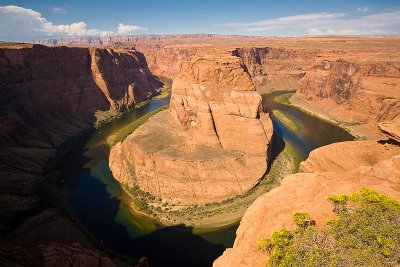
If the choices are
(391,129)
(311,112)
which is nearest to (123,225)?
(391,129)

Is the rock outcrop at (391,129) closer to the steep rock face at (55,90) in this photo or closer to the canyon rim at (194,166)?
the canyon rim at (194,166)

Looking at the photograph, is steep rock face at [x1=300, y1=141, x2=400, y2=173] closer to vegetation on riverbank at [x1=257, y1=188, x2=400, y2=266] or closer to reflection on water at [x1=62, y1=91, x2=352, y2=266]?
vegetation on riverbank at [x1=257, y1=188, x2=400, y2=266]

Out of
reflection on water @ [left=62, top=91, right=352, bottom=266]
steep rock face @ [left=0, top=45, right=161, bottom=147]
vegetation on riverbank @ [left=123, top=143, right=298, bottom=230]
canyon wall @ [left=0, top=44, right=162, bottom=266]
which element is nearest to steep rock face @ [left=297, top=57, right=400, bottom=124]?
reflection on water @ [left=62, top=91, right=352, bottom=266]

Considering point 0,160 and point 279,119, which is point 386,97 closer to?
point 279,119

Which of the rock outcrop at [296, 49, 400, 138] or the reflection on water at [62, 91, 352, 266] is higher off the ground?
the rock outcrop at [296, 49, 400, 138]

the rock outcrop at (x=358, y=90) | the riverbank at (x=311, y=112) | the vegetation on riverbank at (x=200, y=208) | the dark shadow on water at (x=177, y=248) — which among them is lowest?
the dark shadow on water at (x=177, y=248)

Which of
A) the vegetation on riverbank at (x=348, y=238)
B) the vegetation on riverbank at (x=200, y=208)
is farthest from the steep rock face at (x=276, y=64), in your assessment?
the vegetation on riverbank at (x=348, y=238)

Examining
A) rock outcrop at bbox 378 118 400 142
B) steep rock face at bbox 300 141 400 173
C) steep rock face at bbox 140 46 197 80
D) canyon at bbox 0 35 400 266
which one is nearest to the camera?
canyon at bbox 0 35 400 266
